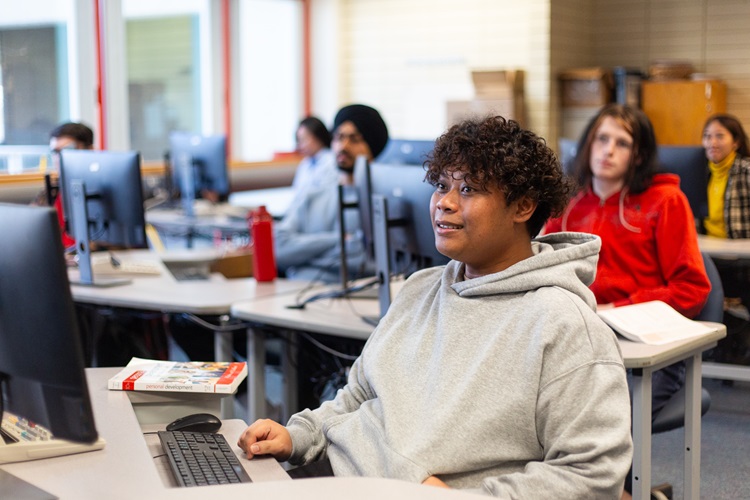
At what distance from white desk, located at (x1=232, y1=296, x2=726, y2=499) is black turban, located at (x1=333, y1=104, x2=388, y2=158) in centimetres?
133

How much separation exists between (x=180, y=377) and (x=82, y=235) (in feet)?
5.37

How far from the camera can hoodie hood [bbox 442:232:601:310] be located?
164 centimetres

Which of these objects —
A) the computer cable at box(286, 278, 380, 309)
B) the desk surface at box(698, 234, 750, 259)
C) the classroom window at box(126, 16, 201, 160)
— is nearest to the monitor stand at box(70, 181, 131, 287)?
the computer cable at box(286, 278, 380, 309)

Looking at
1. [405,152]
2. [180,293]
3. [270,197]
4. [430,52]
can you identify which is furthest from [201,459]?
[430,52]

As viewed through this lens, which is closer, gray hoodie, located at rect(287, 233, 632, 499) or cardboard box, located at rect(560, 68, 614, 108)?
gray hoodie, located at rect(287, 233, 632, 499)

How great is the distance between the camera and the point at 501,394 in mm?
1581

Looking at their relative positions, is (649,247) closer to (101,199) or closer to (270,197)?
(101,199)

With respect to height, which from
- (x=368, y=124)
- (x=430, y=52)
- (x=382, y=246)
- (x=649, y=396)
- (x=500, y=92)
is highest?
(x=430, y=52)

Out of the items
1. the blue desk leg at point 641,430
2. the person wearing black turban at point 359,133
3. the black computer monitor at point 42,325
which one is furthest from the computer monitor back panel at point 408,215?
the person wearing black turban at point 359,133

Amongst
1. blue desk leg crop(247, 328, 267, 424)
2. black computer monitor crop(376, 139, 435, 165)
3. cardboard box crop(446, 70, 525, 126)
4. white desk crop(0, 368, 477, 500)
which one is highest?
cardboard box crop(446, 70, 525, 126)

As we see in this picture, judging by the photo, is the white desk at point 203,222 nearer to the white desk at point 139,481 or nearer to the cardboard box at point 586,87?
the cardboard box at point 586,87

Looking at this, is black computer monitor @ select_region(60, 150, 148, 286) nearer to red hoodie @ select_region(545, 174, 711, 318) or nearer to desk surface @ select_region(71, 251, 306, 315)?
desk surface @ select_region(71, 251, 306, 315)

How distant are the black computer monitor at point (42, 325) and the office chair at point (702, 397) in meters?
1.74

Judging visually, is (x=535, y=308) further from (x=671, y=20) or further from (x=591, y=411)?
(x=671, y=20)
